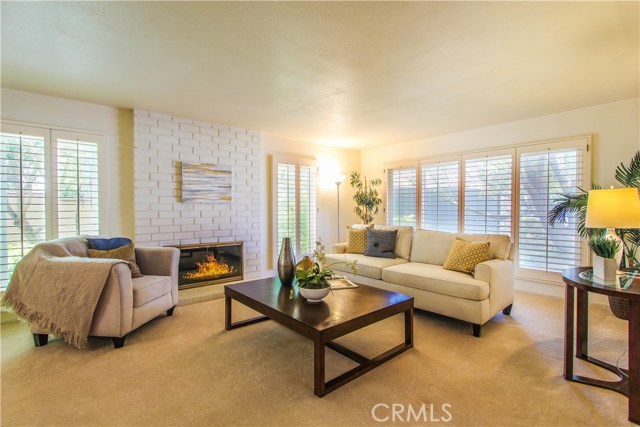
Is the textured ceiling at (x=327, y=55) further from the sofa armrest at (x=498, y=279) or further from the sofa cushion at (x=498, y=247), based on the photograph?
the sofa armrest at (x=498, y=279)

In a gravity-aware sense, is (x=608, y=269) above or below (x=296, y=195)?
below

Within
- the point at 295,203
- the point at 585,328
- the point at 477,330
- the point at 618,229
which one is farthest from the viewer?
the point at 295,203

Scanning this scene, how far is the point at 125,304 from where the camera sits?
7.92 ft

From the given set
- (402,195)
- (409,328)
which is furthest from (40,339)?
(402,195)

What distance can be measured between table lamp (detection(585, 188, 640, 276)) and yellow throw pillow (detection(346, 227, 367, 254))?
8.48 feet

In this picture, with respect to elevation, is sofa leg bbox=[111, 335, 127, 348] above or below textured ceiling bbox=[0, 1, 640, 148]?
below

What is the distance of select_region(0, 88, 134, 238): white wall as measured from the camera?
125 inches

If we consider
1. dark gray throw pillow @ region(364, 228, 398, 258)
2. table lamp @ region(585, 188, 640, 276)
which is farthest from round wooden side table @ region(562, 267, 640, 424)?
dark gray throw pillow @ region(364, 228, 398, 258)

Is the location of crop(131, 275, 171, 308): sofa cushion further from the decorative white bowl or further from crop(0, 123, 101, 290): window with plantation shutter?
the decorative white bowl

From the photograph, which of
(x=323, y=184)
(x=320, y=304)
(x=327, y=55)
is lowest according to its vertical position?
(x=320, y=304)

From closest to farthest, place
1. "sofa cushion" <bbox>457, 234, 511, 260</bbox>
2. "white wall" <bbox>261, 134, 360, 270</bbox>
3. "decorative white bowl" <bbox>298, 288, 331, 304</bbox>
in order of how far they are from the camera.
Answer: "decorative white bowl" <bbox>298, 288, 331, 304</bbox> → "sofa cushion" <bbox>457, 234, 511, 260</bbox> → "white wall" <bbox>261, 134, 360, 270</bbox>

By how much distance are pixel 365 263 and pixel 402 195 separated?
7.51ft

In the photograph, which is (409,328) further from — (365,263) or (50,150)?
(50,150)

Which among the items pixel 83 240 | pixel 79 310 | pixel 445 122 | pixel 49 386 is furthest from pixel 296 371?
pixel 445 122
